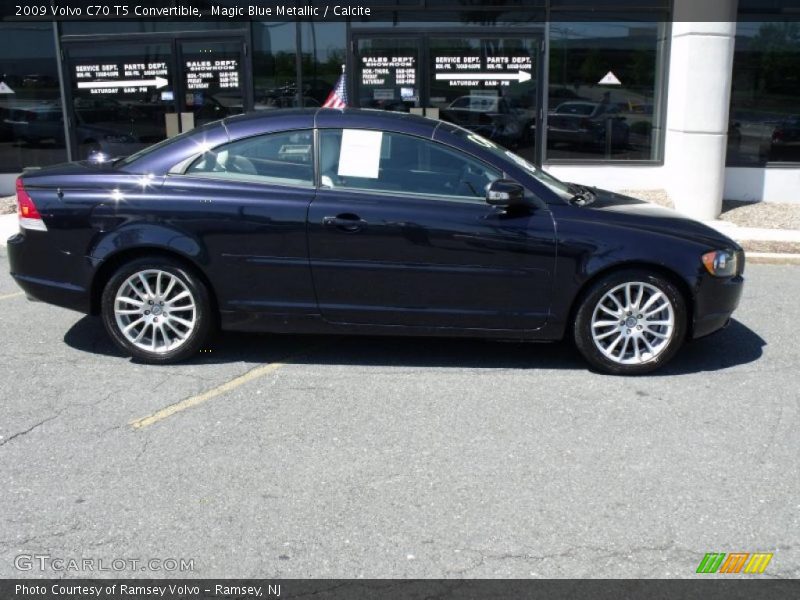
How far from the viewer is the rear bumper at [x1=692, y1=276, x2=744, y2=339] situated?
5.46m

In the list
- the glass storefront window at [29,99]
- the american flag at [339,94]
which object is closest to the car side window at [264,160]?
the american flag at [339,94]

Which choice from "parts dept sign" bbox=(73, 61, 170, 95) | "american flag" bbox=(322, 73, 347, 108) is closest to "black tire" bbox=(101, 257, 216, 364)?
"american flag" bbox=(322, 73, 347, 108)

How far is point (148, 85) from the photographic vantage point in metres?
12.6

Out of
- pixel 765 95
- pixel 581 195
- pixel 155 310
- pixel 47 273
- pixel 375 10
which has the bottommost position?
pixel 155 310

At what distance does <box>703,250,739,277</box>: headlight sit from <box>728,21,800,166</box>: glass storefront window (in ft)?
23.5

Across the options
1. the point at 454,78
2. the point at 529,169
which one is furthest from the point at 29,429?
the point at 454,78

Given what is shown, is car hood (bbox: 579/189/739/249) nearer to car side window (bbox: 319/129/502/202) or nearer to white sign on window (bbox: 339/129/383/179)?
car side window (bbox: 319/129/502/202)

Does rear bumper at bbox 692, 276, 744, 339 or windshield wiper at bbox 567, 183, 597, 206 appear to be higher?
windshield wiper at bbox 567, 183, 597, 206

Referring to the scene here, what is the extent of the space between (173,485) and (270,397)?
1.19 meters

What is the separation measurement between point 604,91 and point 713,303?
7.46 metres

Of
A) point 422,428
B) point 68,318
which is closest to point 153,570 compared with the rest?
point 422,428

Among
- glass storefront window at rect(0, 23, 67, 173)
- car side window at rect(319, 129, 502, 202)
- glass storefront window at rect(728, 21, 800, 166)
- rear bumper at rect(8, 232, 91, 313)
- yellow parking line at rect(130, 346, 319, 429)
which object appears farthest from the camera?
glass storefront window at rect(0, 23, 67, 173)
